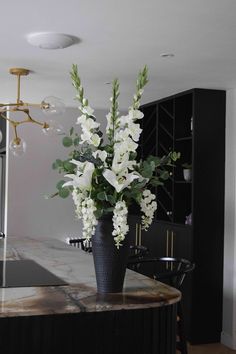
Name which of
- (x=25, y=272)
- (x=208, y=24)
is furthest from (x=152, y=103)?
(x=25, y=272)

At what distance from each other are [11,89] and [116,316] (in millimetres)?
3655

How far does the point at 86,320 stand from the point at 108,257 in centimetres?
32

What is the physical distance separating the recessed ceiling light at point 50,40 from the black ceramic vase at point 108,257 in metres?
1.47

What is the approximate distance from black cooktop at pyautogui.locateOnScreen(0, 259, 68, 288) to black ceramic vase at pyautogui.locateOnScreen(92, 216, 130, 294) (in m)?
0.35

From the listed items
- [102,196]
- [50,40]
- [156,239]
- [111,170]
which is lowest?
[156,239]

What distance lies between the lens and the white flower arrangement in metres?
2.16

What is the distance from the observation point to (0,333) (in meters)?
1.98

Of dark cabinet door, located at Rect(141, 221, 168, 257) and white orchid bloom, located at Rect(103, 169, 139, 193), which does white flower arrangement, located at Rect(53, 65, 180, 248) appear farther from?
dark cabinet door, located at Rect(141, 221, 168, 257)

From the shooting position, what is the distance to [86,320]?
2082 mm

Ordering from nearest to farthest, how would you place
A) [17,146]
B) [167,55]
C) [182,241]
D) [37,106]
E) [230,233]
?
[167,55]
[37,106]
[17,146]
[230,233]
[182,241]

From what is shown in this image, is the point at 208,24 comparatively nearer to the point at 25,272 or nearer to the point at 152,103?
the point at 25,272

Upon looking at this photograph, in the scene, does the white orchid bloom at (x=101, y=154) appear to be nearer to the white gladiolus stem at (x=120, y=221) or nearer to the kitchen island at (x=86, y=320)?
the white gladiolus stem at (x=120, y=221)

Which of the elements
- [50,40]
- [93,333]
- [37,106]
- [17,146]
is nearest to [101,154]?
[93,333]

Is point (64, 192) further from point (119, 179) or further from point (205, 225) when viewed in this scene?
point (205, 225)
